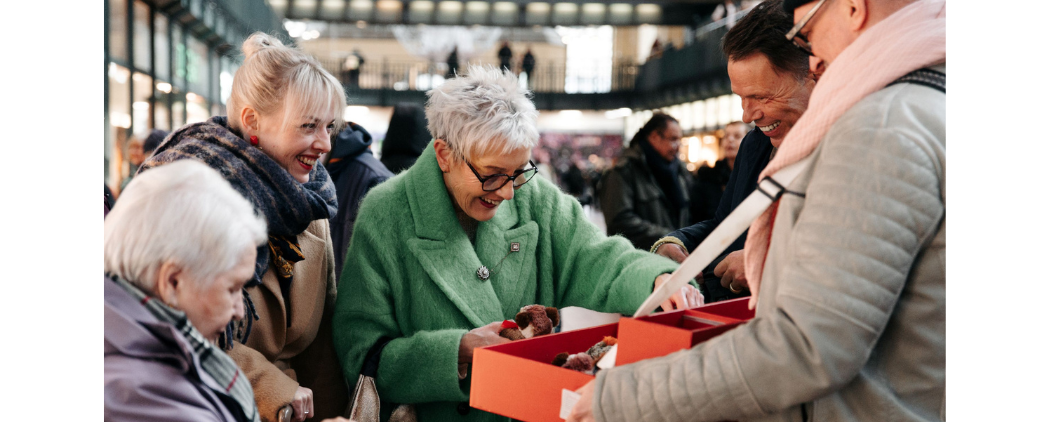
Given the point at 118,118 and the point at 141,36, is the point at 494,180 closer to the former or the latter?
the point at 118,118

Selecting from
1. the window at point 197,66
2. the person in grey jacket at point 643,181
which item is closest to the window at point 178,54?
the window at point 197,66

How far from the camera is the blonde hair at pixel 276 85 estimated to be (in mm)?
2225

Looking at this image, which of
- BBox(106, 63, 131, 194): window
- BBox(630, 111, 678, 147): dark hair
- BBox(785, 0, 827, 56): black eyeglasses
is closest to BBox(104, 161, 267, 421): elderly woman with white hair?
BBox(785, 0, 827, 56): black eyeglasses

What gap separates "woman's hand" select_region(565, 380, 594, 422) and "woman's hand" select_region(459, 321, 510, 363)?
64cm

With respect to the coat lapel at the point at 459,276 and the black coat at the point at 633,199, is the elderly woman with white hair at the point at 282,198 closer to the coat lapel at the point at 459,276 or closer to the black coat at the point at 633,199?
the coat lapel at the point at 459,276

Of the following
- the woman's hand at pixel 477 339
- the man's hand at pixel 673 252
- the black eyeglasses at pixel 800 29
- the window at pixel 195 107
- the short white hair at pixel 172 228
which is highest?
the window at pixel 195 107

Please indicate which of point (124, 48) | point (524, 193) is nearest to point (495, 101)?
point (524, 193)

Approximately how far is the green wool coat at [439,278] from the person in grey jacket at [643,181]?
2.75 metres

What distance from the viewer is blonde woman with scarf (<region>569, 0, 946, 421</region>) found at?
117 cm

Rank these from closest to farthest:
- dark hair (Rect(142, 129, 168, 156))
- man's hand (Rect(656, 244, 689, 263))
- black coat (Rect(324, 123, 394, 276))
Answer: man's hand (Rect(656, 244, 689, 263))
black coat (Rect(324, 123, 394, 276))
dark hair (Rect(142, 129, 168, 156))

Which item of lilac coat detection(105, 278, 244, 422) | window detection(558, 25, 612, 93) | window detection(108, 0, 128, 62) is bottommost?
lilac coat detection(105, 278, 244, 422)

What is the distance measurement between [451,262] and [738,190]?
1.13 metres

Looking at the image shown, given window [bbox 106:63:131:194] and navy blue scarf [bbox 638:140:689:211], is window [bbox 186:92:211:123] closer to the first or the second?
window [bbox 106:63:131:194]

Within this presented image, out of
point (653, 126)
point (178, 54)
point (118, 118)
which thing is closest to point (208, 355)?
point (653, 126)
